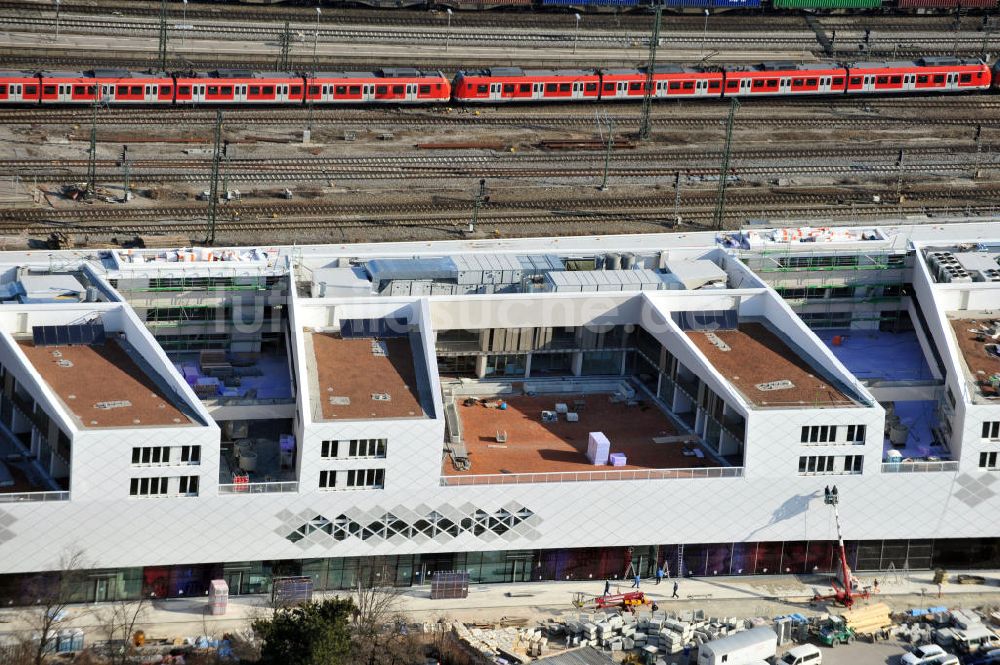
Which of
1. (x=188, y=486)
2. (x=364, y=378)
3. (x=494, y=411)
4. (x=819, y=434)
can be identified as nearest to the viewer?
(x=188, y=486)

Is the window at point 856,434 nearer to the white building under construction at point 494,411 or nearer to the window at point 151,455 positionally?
the white building under construction at point 494,411

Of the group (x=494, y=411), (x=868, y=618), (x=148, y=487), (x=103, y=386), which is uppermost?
(x=103, y=386)

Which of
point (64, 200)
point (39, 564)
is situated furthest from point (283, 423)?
point (64, 200)

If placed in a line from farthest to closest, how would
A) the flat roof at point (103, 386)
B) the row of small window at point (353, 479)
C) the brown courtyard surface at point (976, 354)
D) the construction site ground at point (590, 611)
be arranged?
the brown courtyard surface at point (976, 354) < the row of small window at point (353, 479) < the flat roof at point (103, 386) < the construction site ground at point (590, 611)

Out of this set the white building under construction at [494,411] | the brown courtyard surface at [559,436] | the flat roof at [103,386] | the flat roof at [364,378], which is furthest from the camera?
the brown courtyard surface at [559,436]

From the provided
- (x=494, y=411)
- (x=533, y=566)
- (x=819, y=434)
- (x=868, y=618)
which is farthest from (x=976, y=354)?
(x=533, y=566)

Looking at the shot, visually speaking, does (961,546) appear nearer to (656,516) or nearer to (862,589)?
(862,589)

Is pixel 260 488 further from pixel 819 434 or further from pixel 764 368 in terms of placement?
pixel 819 434

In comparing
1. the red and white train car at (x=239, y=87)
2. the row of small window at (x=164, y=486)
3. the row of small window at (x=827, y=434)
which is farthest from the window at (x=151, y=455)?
the red and white train car at (x=239, y=87)
